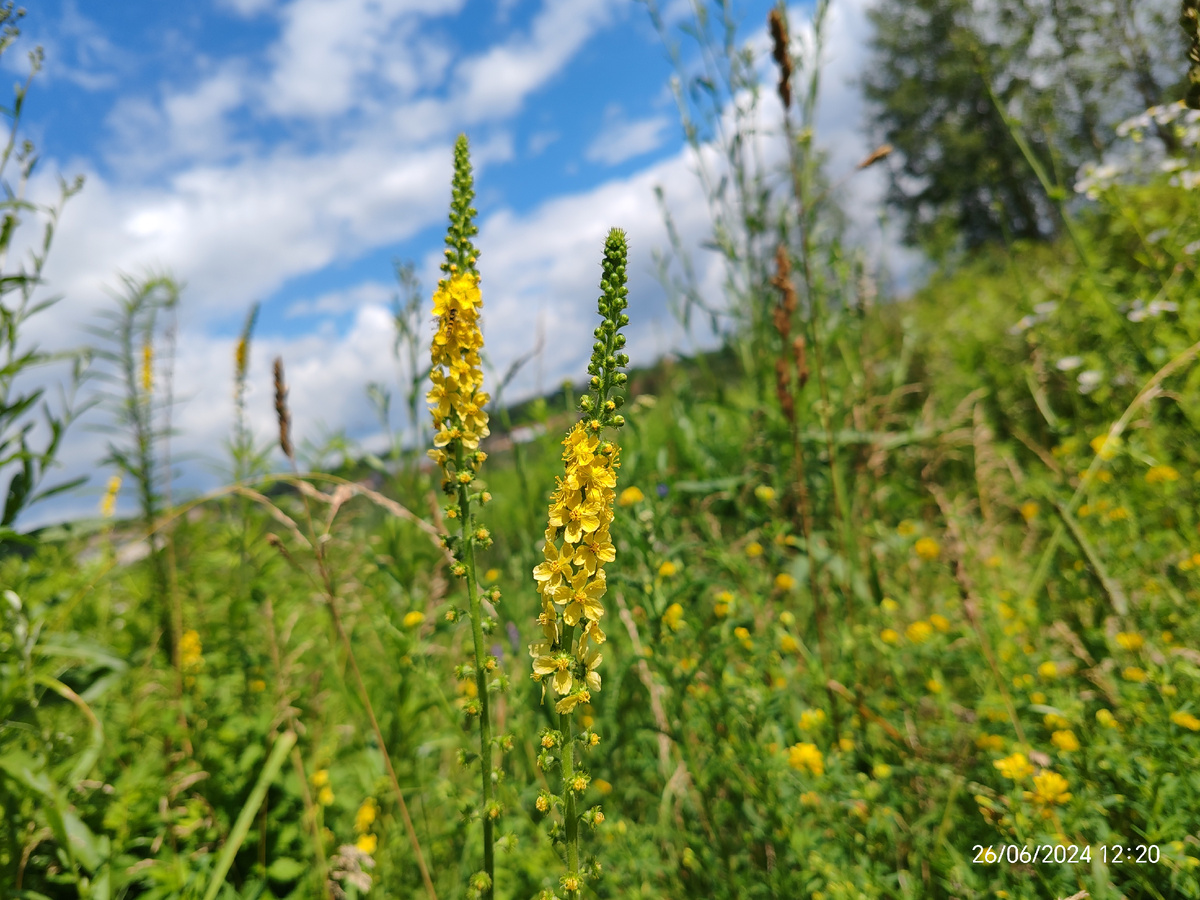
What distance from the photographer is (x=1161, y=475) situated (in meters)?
3.24

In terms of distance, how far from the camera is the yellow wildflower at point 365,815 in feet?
8.91

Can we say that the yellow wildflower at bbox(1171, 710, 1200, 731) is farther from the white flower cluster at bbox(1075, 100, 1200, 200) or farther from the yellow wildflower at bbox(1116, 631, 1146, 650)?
the white flower cluster at bbox(1075, 100, 1200, 200)

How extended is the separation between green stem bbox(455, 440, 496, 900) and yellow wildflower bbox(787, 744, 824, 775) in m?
1.26

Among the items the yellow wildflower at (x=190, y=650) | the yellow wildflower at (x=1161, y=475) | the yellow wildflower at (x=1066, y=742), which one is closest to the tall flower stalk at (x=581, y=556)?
the yellow wildflower at (x=1066, y=742)

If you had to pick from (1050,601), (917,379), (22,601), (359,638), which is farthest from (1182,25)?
(917,379)

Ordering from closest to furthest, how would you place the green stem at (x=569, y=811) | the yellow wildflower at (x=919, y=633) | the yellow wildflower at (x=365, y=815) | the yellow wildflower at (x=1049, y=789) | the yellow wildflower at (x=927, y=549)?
the green stem at (x=569, y=811) < the yellow wildflower at (x=1049, y=789) < the yellow wildflower at (x=365, y=815) < the yellow wildflower at (x=919, y=633) < the yellow wildflower at (x=927, y=549)

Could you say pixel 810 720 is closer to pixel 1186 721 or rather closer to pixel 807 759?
pixel 807 759

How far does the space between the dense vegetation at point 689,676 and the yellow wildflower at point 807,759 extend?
0.01 meters

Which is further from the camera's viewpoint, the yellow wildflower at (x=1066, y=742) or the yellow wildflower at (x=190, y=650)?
the yellow wildflower at (x=190, y=650)

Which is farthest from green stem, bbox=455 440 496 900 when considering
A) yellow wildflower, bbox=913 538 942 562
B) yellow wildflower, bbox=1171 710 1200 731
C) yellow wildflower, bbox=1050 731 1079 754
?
yellow wildflower, bbox=913 538 942 562

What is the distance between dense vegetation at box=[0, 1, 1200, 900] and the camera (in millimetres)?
1909

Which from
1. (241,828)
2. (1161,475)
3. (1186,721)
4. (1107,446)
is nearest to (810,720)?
(1186,721)

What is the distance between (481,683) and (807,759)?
143cm

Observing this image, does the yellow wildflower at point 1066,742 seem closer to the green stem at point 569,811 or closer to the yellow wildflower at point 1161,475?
the green stem at point 569,811
